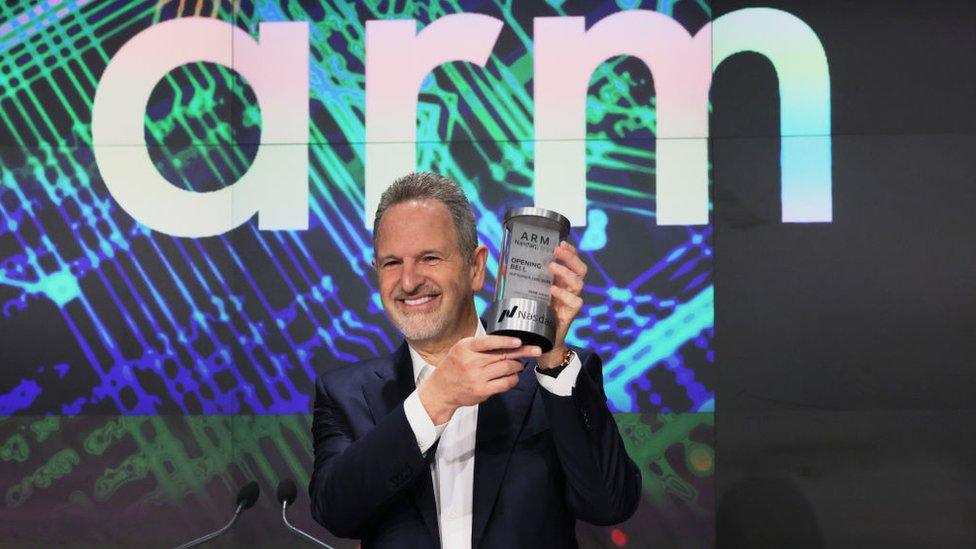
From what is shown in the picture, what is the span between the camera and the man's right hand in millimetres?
1320

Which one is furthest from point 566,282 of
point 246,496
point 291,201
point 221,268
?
point 221,268

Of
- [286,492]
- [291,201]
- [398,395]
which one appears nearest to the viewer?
[398,395]

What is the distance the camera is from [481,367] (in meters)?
1.33

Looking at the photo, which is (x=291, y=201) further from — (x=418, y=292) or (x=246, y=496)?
(x=418, y=292)

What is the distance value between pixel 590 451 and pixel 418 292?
429mm

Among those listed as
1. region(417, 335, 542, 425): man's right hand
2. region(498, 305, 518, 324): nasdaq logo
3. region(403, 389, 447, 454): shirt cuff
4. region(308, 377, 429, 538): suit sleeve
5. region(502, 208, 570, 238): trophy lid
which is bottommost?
region(308, 377, 429, 538): suit sleeve

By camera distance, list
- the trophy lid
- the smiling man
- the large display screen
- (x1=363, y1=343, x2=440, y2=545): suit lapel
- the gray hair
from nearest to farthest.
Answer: the trophy lid, the smiling man, (x1=363, y1=343, x2=440, y2=545): suit lapel, the gray hair, the large display screen

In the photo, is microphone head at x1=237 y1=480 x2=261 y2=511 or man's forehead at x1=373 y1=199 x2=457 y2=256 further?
microphone head at x1=237 y1=480 x2=261 y2=511

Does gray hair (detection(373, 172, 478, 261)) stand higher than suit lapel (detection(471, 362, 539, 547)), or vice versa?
gray hair (detection(373, 172, 478, 261))

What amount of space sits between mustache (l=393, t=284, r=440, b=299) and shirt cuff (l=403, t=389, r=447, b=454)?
0.22m

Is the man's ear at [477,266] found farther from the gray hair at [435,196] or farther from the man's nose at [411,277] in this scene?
the man's nose at [411,277]

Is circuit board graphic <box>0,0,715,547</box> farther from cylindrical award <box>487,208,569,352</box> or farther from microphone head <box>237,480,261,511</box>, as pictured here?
cylindrical award <box>487,208,569,352</box>

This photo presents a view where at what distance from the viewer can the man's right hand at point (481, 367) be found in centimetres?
132

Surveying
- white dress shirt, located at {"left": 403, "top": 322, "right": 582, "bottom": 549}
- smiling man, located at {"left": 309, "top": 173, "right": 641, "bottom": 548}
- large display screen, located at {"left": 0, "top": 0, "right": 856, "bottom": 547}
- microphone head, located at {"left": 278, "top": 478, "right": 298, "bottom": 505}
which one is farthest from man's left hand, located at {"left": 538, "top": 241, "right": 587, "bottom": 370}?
large display screen, located at {"left": 0, "top": 0, "right": 856, "bottom": 547}
